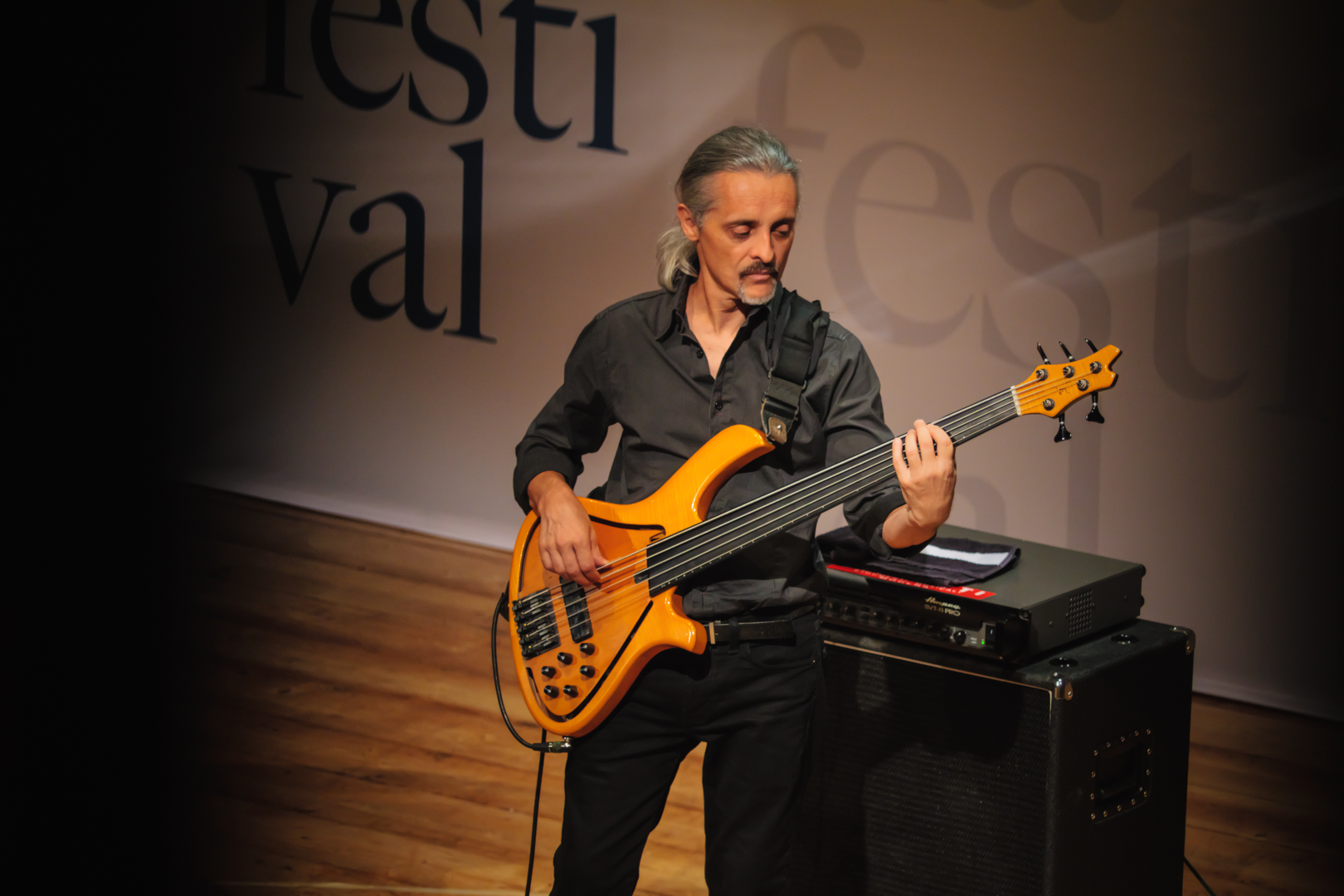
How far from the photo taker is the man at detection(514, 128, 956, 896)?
6.04 ft

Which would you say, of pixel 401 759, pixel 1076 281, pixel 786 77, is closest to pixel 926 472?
pixel 401 759

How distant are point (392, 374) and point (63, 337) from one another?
113cm

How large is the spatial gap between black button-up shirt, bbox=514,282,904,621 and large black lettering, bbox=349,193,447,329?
288 cm

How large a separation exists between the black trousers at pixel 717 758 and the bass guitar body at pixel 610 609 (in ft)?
0.17

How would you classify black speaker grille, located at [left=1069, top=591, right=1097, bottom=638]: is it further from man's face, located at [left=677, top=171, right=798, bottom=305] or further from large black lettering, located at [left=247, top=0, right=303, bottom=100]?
large black lettering, located at [left=247, top=0, right=303, bottom=100]

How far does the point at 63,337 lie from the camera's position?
4262mm

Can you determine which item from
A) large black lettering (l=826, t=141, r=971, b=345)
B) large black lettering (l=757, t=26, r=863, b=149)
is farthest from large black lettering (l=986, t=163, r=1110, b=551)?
large black lettering (l=757, t=26, r=863, b=149)

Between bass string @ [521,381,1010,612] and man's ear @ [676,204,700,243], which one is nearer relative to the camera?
bass string @ [521,381,1010,612]

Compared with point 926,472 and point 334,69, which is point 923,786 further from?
point 334,69

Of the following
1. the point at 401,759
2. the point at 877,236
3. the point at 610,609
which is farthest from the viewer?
the point at 877,236

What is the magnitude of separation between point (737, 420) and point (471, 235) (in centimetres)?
295

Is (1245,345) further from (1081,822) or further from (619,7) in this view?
(619,7)

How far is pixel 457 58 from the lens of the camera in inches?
178

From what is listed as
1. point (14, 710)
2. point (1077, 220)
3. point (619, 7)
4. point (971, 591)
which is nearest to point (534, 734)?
point (14, 710)
